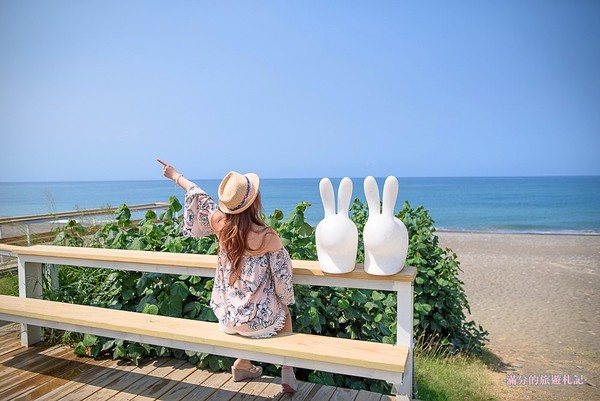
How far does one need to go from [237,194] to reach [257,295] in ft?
1.74

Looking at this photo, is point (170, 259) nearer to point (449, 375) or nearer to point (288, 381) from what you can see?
point (288, 381)

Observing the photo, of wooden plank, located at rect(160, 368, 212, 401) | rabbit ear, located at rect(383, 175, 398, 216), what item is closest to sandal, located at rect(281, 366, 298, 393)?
wooden plank, located at rect(160, 368, 212, 401)

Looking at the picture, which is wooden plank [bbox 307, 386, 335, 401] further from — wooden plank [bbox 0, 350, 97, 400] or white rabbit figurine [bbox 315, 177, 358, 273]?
wooden plank [bbox 0, 350, 97, 400]

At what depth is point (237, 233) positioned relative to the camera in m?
2.14

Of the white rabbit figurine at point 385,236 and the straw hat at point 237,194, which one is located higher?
the straw hat at point 237,194

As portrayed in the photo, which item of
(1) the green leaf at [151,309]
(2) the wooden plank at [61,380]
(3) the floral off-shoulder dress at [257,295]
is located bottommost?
(2) the wooden plank at [61,380]

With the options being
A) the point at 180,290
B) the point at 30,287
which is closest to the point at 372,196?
the point at 180,290

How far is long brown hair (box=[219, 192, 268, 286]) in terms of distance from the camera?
214cm

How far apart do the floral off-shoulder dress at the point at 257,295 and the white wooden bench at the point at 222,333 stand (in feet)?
0.23

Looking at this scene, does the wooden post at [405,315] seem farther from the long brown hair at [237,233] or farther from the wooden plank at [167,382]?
the wooden plank at [167,382]

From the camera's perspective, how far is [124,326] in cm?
231

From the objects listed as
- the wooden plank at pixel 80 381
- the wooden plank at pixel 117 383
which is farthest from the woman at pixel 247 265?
the wooden plank at pixel 80 381

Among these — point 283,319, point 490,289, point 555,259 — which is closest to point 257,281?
point 283,319

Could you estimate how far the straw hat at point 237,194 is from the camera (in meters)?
2.12
